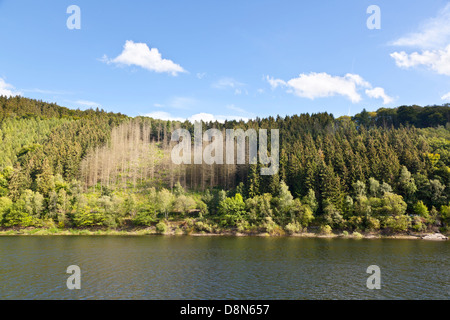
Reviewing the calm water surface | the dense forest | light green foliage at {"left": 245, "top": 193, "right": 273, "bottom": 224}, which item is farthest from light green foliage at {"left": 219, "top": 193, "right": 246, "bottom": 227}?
the calm water surface

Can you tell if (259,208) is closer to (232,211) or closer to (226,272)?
(232,211)

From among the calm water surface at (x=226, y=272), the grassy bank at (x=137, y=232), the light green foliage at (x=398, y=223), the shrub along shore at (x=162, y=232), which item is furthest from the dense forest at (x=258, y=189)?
the calm water surface at (x=226, y=272)

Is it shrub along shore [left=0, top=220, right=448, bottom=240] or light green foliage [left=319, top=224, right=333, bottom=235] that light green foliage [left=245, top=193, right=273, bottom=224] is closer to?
shrub along shore [left=0, top=220, right=448, bottom=240]

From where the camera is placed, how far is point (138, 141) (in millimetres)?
182250

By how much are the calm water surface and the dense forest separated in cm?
2662

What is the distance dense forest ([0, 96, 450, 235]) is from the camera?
3408 inches

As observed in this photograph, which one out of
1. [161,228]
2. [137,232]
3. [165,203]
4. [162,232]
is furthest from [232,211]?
[137,232]

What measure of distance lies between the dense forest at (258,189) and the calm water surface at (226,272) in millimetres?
26624

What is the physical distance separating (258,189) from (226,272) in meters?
64.7

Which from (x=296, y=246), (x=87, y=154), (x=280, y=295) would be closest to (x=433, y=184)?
(x=296, y=246)

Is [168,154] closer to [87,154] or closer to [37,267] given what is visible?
[87,154]

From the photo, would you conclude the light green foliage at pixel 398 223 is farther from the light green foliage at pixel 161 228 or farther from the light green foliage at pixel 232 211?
the light green foliage at pixel 161 228
